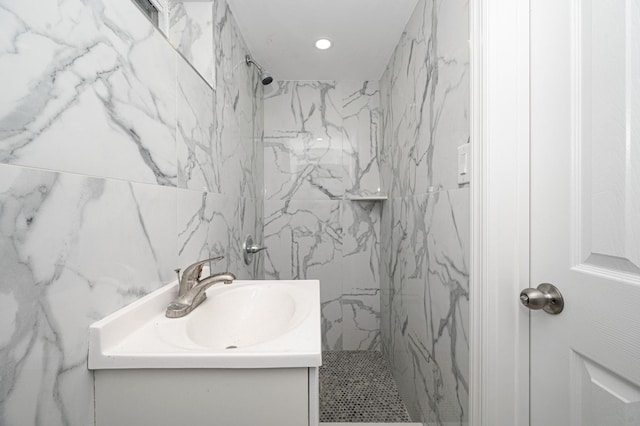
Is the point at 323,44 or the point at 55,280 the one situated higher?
the point at 323,44

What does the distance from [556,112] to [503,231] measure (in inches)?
12.9

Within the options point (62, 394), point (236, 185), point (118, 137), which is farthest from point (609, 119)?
point (236, 185)

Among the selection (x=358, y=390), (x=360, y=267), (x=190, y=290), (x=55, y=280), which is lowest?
(x=358, y=390)

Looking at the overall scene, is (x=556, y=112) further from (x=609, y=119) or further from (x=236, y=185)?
(x=236, y=185)

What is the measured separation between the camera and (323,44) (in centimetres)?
172

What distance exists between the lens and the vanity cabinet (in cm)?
50

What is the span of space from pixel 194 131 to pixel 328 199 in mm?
1356

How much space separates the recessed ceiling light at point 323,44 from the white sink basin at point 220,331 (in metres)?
1.49

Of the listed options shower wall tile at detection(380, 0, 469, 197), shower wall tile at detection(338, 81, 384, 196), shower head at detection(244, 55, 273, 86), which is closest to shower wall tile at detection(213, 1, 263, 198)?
shower head at detection(244, 55, 273, 86)

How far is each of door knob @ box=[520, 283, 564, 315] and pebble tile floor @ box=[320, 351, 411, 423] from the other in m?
1.18

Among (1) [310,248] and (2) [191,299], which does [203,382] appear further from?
(1) [310,248]

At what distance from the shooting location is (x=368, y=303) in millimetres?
2236

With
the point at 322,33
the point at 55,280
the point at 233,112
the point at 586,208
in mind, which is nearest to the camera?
the point at 55,280

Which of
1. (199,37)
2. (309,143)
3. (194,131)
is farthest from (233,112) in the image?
(309,143)
